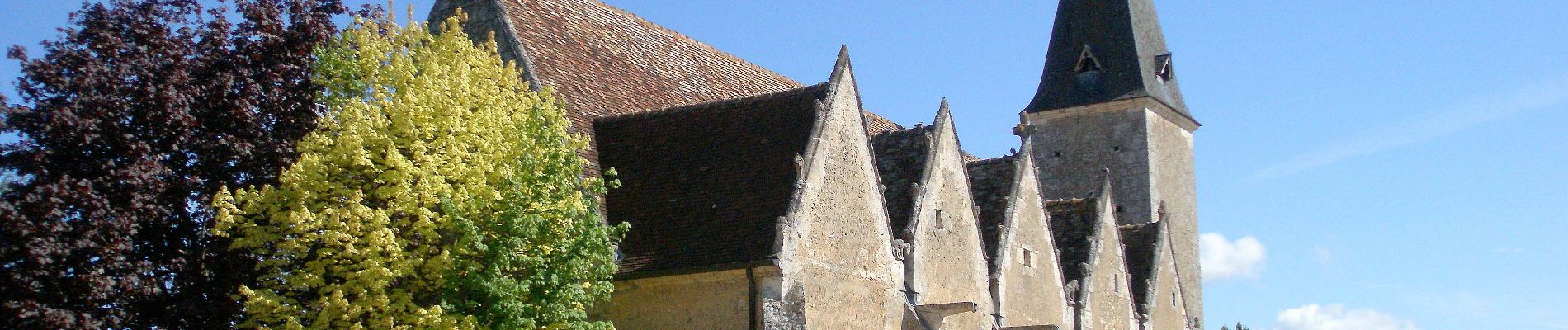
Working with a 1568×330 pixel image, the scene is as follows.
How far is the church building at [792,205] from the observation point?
17.7 metres

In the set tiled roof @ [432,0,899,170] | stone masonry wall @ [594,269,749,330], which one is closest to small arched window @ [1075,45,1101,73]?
tiled roof @ [432,0,899,170]

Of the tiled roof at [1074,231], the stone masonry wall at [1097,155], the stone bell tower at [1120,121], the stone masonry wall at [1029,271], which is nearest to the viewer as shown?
the stone masonry wall at [1029,271]

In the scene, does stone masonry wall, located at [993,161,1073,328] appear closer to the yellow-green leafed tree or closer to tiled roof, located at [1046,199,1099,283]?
tiled roof, located at [1046,199,1099,283]

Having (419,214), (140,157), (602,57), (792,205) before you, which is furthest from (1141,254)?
(140,157)

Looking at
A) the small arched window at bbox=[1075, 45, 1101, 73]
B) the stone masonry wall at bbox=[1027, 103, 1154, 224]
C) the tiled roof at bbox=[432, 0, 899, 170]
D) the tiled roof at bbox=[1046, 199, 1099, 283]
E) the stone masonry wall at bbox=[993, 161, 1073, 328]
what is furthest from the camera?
the small arched window at bbox=[1075, 45, 1101, 73]

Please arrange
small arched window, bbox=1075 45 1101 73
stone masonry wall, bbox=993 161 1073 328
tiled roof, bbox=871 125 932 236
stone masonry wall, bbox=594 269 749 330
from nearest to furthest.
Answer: stone masonry wall, bbox=594 269 749 330
tiled roof, bbox=871 125 932 236
stone masonry wall, bbox=993 161 1073 328
small arched window, bbox=1075 45 1101 73

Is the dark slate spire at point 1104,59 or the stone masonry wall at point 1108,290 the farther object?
the dark slate spire at point 1104,59

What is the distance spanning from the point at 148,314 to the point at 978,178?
13234 mm

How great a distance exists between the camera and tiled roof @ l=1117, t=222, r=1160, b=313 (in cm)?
2934

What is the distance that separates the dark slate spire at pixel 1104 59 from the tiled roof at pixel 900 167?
1808 cm

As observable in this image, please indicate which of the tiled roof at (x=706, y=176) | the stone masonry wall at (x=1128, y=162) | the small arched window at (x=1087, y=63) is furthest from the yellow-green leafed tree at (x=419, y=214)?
the small arched window at (x=1087, y=63)

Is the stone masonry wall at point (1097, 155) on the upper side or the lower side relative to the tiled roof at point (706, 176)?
upper

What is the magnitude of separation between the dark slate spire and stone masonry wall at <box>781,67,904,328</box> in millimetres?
21440

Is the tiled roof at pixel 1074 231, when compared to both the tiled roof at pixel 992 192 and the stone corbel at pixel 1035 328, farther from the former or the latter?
the stone corbel at pixel 1035 328
